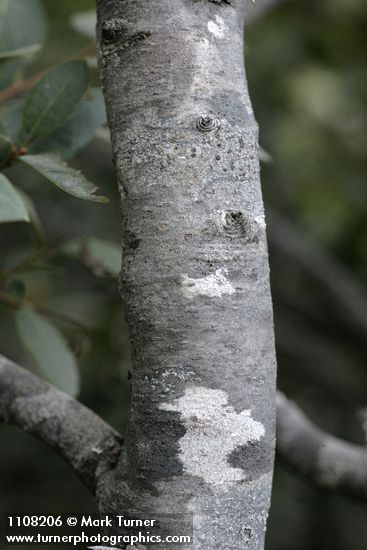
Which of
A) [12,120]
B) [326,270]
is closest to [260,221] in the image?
[12,120]

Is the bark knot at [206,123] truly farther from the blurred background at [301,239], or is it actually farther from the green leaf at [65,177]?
the blurred background at [301,239]

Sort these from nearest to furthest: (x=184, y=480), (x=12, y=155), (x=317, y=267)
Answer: (x=184, y=480), (x=12, y=155), (x=317, y=267)

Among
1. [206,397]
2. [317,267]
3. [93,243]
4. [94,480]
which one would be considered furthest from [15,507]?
[206,397]

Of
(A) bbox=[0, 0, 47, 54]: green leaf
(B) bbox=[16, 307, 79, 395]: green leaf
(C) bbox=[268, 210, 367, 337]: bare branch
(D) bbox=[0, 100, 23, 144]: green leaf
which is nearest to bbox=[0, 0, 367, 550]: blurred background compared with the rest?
(C) bbox=[268, 210, 367, 337]: bare branch

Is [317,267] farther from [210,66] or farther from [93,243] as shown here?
[210,66]

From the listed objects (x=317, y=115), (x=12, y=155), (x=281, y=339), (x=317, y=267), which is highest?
(x=317, y=115)

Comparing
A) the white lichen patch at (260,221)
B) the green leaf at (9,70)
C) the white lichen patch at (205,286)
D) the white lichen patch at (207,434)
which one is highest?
the green leaf at (9,70)

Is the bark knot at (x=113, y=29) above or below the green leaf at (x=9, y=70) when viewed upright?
below

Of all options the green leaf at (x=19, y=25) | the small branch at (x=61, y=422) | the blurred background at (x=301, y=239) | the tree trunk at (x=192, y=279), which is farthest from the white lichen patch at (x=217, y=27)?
the blurred background at (x=301, y=239)

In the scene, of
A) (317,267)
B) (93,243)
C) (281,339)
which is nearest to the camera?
(93,243)
